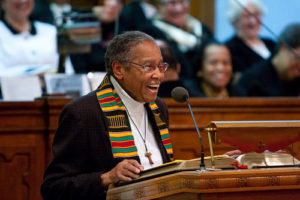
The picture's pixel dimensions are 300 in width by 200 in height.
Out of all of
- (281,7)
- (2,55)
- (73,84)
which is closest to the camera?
(73,84)

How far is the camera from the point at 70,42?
459 centimetres

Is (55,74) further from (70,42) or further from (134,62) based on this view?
(134,62)

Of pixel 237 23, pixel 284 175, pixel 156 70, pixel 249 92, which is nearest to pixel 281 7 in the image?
pixel 237 23

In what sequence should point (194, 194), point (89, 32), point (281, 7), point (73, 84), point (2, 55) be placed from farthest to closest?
1. point (281, 7)
2. point (2, 55)
3. point (89, 32)
4. point (73, 84)
5. point (194, 194)

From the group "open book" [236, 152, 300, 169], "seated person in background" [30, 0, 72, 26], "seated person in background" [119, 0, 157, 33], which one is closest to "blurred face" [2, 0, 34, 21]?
"seated person in background" [30, 0, 72, 26]

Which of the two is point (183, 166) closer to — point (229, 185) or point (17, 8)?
point (229, 185)

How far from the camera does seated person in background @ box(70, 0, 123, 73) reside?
590cm

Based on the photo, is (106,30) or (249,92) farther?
(106,30)

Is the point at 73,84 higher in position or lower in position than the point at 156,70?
lower

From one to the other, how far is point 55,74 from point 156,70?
176 cm

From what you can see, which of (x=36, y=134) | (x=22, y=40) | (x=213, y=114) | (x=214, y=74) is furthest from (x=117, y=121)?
(x=22, y=40)

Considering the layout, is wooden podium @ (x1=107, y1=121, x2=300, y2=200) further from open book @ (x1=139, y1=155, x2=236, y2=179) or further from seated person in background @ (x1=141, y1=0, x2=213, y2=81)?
seated person in background @ (x1=141, y1=0, x2=213, y2=81)

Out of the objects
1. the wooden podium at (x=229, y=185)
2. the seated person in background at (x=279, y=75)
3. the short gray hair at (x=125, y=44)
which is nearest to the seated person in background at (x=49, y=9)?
the seated person in background at (x=279, y=75)

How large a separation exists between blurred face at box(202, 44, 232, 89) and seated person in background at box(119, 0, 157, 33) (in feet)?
2.89
